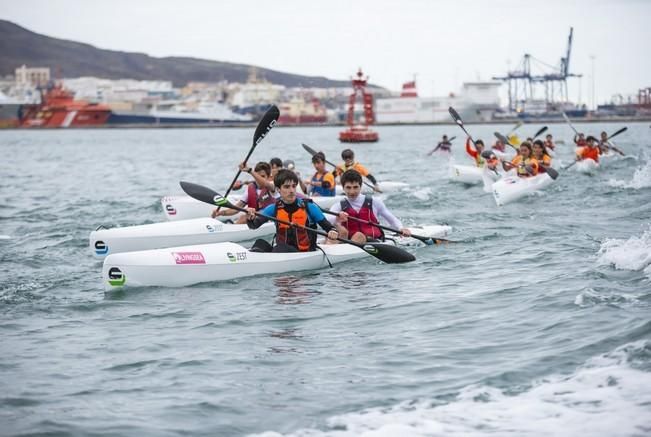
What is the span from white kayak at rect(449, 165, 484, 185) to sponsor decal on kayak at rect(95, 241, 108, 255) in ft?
43.6

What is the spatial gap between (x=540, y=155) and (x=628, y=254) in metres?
9.02

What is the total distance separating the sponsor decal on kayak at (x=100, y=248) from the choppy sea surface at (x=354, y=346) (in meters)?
0.31

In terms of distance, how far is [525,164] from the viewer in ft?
65.4

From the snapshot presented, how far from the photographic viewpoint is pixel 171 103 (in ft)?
598

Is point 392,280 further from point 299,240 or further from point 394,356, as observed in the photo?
point 394,356

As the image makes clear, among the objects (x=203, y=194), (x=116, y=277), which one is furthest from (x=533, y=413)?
(x=203, y=194)

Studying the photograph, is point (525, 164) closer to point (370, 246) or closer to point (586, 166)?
point (586, 166)

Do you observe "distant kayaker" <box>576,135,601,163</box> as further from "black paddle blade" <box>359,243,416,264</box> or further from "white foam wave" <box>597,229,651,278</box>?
"black paddle blade" <box>359,243,416,264</box>

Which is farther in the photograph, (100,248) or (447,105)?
(447,105)

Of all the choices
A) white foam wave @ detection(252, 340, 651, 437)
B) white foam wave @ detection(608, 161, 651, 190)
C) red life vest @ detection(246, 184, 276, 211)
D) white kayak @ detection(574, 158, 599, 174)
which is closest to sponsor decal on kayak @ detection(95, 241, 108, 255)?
red life vest @ detection(246, 184, 276, 211)

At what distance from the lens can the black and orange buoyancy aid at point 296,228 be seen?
36.2ft

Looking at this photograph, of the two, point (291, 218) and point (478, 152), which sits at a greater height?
point (478, 152)

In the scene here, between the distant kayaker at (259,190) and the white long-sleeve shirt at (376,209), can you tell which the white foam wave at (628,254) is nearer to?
the white long-sleeve shirt at (376,209)

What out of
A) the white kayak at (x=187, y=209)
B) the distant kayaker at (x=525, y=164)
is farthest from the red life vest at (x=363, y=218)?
the distant kayaker at (x=525, y=164)
